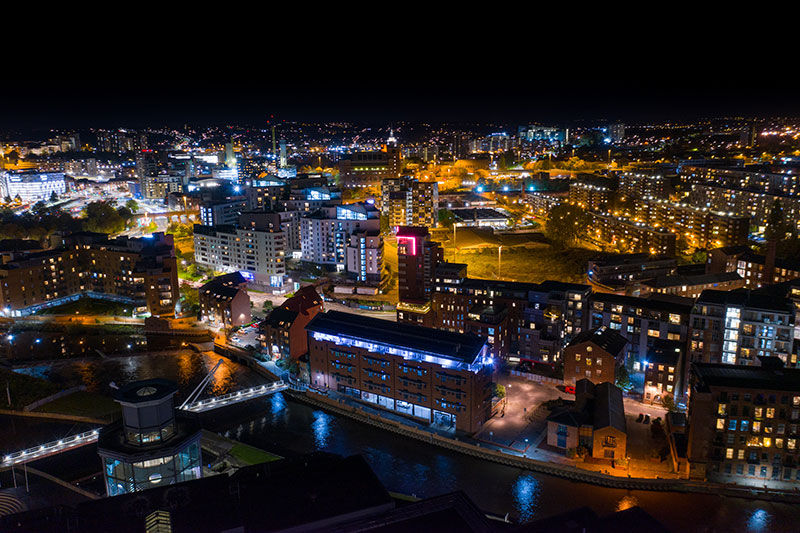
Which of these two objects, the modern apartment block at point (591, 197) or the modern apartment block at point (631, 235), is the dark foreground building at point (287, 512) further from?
the modern apartment block at point (591, 197)

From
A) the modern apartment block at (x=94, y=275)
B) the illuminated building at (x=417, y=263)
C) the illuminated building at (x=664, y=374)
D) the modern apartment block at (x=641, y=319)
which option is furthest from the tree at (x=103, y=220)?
the illuminated building at (x=664, y=374)

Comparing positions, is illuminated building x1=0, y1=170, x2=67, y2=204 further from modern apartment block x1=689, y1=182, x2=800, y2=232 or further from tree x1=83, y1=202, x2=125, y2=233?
modern apartment block x1=689, y1=182, x2=800, y2=232

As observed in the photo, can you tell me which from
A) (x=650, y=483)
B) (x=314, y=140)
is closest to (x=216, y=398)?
(x=650, y=483)

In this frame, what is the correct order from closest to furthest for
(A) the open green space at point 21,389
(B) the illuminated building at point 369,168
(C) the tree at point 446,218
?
(A) the open green space at point 21,389
(C) the tree at point 446,218
(B) the illuminated building at point 369,168

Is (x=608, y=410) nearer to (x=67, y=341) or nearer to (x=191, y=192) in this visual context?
(x=67, y=341)

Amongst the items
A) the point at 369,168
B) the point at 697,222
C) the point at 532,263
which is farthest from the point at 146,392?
the point at 369,168

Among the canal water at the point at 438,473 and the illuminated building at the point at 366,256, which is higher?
the illuminated building at the point at 366,256
